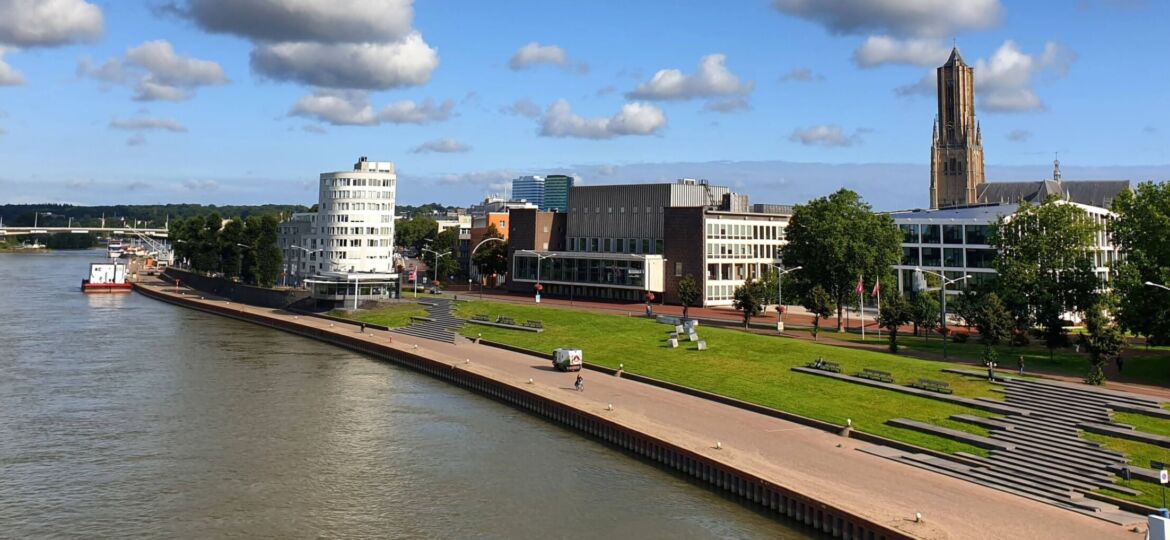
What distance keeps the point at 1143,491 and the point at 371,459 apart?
39235 millimetres

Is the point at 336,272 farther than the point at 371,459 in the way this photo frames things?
Yes

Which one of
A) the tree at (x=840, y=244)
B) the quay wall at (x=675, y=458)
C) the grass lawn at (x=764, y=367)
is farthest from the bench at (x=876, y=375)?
the tree at (x=840, y=244)

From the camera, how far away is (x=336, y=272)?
126 metres

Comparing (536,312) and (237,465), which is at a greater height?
(536,312)

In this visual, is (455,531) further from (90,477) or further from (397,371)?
(397,371)

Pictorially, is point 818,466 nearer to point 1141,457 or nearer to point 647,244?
point 1141,457

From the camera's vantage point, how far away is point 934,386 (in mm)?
54281

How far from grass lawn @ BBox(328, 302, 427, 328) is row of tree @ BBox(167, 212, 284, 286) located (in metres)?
30.8

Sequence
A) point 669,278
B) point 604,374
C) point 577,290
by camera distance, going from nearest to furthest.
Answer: point 604,374 < point 669,278 < point 577,290

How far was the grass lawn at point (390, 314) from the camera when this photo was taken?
111 metres

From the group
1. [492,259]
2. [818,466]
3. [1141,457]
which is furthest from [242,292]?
[1141,457]

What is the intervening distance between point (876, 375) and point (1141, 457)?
19.5 m

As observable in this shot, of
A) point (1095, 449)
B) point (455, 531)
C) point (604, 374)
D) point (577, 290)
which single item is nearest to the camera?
point (455, 531)

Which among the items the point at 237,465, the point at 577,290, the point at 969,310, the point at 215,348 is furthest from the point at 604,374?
the point at 577,290
